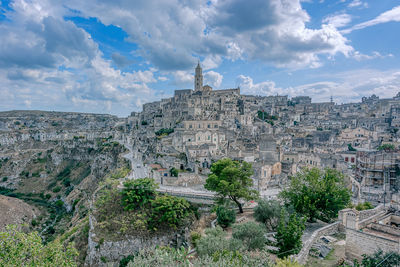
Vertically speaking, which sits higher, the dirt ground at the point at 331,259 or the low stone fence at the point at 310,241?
the low stone fence at the point at 310,241

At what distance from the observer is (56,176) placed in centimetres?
8062

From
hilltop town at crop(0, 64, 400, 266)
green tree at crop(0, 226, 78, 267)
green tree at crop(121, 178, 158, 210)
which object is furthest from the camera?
green tree at crop(121, 178, 158, 210)

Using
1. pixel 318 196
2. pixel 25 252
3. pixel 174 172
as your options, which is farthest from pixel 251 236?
pixel 174 172

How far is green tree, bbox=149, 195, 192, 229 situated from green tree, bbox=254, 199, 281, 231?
9.86 metres

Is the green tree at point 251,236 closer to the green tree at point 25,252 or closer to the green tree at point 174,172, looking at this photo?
the green tree at point 25,252

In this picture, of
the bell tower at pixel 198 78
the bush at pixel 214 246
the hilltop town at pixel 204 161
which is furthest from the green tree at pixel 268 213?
the bell tower at pixel 198 78

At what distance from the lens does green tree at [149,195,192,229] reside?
26.9m

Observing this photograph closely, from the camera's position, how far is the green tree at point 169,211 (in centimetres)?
2688

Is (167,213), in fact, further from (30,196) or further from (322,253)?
(30,196)

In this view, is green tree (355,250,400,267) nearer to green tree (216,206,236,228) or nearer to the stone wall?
the stone wall

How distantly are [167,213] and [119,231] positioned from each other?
242 inches

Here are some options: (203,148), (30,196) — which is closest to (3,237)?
(203,148)

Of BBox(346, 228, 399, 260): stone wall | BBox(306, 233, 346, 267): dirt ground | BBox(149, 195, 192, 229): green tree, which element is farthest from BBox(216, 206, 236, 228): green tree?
BBox(346, 228, 399, 260): stone wall

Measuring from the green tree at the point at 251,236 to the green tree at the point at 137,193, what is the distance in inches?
637
